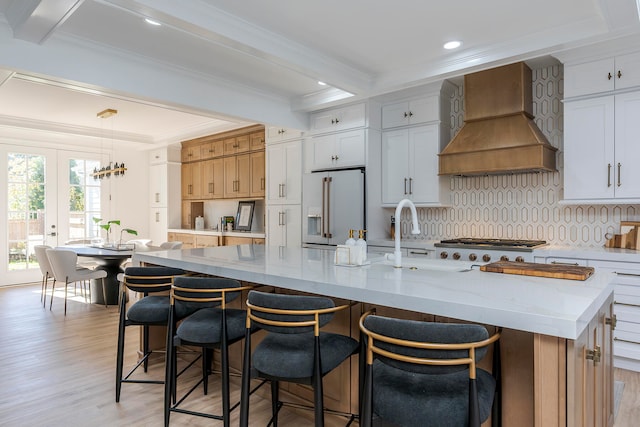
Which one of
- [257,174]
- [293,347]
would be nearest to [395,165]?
[257,174]

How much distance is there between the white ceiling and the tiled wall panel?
62 centimetres

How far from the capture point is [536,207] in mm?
4113

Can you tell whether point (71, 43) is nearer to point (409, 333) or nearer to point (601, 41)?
point (409, 333)

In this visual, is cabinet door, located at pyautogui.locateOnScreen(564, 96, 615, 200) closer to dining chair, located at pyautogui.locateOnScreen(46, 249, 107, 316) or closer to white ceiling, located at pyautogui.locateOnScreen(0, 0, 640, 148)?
white ceiling, located at pyautogui.locateOnScreen(0, 0, 640, 148)

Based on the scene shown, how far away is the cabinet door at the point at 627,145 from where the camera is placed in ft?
10.8

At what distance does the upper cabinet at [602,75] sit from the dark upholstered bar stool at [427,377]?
3.09m

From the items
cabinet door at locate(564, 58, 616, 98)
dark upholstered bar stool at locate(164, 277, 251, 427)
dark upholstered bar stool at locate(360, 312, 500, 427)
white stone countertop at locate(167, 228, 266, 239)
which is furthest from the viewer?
white stone countertop at locate(167, 228, 266, 239)

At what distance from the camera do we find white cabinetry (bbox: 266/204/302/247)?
5438 mm

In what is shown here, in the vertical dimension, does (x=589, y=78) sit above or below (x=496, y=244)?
above

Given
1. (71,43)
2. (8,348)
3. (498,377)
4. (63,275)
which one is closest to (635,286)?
(498,377)

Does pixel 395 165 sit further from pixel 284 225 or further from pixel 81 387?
pixel 81 387

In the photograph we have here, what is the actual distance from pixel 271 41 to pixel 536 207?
9.89ft

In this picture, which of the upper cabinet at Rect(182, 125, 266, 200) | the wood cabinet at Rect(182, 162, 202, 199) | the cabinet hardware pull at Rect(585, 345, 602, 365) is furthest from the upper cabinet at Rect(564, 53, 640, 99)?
the wood cabinet at Rect(182, 162, 202, 199)

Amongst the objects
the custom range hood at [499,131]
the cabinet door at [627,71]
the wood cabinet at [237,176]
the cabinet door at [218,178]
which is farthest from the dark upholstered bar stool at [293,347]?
the cabinet door at [218,178]
